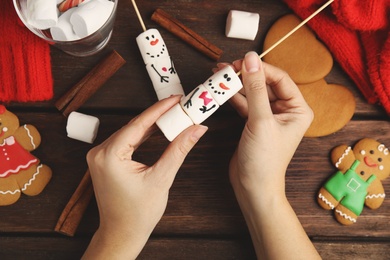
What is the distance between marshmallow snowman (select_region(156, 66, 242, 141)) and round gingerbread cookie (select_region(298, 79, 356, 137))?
257 mm

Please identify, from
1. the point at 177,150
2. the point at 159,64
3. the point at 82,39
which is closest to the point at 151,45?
the point at 159,64

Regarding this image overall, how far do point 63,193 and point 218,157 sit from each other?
35 centimetres

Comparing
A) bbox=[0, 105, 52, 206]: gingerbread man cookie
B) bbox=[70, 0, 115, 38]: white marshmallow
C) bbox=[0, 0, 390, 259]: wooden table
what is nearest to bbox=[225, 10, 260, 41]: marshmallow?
bbox=[0, 0, 390, 259]: wooden table

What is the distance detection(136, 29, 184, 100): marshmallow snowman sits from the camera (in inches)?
38.5

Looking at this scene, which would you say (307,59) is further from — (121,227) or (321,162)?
(121,227)

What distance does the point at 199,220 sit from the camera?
102cm

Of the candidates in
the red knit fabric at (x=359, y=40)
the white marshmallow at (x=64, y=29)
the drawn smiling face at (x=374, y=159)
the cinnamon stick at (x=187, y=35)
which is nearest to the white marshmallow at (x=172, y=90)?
the cinnamon stick at (x=187, y=35)

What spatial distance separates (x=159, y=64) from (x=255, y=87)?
240 mm

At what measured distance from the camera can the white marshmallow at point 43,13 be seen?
2.78 ft

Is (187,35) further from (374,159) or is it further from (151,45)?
(374,159)

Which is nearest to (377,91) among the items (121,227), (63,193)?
(121,227)

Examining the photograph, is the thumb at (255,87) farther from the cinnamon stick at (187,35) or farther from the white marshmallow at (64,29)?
the white marshmallow at (64,29)

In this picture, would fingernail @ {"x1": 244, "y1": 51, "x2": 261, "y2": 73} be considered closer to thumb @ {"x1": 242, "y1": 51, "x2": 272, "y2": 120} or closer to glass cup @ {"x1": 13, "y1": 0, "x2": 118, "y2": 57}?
thumb @ {"x1": 242, "y1": 51, "x2": 272, "y2": 120}

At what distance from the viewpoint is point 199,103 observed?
2.75 feet
